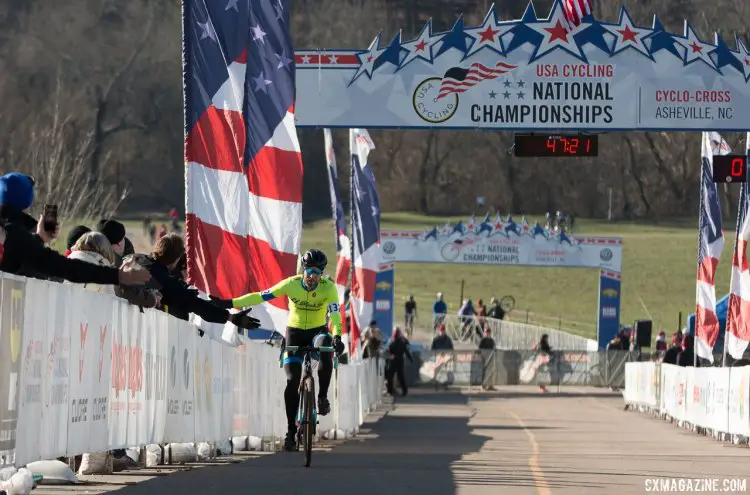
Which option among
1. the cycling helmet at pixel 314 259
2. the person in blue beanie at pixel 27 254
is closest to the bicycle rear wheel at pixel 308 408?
the cycling helmet at pixel 314 259

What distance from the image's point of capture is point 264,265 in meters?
16.8

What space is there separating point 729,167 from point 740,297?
3.70 meters

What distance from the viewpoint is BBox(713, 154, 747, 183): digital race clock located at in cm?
3019

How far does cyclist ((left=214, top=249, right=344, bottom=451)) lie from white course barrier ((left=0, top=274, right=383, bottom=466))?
0.53m

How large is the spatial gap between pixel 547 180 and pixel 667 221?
15.7 metres

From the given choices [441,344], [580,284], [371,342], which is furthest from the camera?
[580,284]

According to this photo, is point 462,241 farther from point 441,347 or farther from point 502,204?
point 502,204

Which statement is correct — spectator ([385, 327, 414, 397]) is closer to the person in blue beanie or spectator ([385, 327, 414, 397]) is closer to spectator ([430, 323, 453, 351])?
spectator ([430, 323, 453, 351])

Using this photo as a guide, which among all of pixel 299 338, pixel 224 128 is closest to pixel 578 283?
pixel 299 338

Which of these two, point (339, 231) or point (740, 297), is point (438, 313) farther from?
point (740, 297)

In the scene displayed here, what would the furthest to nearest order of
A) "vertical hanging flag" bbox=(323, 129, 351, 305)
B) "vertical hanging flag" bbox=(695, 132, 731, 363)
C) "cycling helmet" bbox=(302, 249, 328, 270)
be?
"vertical hanging flag" bbox=(695, 132, 731, 363)
"vertical hanging flag" bbox=(323, 129, 351, 305)
"cycling helmet" bbox=(302, 249, 328, 270)

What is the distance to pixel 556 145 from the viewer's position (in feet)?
98.1

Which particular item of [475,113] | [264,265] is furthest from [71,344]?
[475,113]

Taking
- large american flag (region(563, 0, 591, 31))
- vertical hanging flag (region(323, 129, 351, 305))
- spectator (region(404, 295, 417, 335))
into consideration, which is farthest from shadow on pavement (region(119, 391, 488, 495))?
spectator (region(404, 295, 417, 335))
